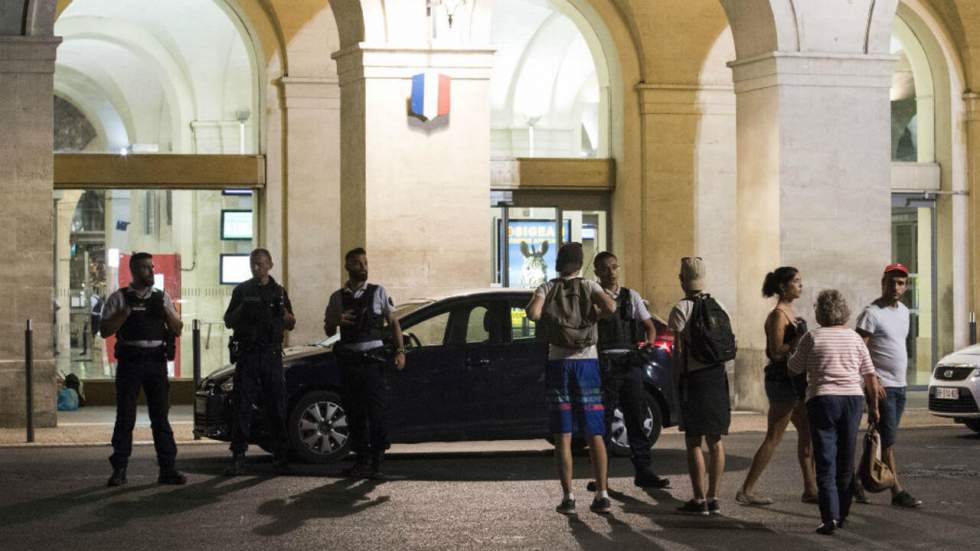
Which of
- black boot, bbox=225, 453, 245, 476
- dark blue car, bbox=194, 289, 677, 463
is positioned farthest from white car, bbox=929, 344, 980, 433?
black boot, bbox=225, 453, 245, 476

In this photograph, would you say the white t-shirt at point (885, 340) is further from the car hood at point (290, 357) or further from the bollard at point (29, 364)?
the bollard at point (29, 364)

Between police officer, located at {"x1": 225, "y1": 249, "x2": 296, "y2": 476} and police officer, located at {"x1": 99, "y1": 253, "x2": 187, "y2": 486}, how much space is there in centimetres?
87

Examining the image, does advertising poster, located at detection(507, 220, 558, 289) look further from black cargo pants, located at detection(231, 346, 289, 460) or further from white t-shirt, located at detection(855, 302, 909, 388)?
white t-shirt, located at detection(855, 302, 909, 388)

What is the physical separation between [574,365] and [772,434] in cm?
143

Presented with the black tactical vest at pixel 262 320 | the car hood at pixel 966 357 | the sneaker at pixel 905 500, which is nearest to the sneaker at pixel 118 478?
the black tactical vest at pixel 262 320

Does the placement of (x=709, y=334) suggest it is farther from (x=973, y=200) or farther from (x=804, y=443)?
(x=973, y=200)

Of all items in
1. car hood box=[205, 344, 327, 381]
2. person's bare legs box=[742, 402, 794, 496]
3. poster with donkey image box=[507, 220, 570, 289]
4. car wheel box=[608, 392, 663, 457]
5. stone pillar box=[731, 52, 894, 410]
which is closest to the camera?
person's bare legs box=[742, 402, 794, 496]

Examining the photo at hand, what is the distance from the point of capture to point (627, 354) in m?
13.1

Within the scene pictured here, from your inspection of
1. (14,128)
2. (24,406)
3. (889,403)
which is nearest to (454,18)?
(14,128)

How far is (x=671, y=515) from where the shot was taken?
37.8 ft

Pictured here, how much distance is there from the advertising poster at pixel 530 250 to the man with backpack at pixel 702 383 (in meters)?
13.1

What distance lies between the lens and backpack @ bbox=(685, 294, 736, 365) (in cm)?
1148

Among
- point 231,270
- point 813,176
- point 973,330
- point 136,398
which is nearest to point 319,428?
point 136,398

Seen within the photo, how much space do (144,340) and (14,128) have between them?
20.7ft
